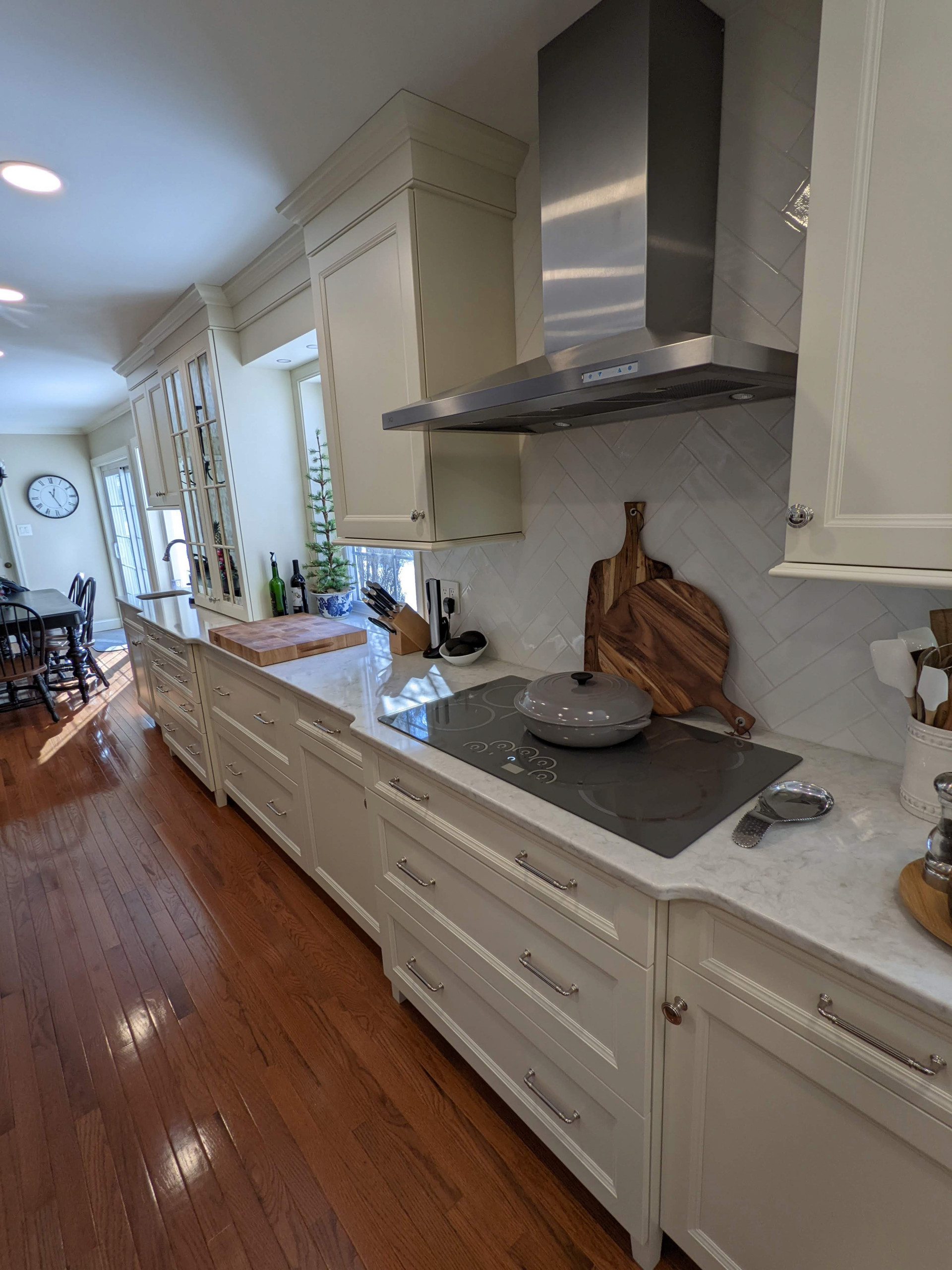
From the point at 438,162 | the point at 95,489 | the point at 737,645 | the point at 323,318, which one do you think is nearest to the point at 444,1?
the point at 438,162

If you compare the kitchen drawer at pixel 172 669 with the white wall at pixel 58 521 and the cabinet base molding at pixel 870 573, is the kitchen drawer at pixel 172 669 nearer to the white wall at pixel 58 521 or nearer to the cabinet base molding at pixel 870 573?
the cabinet base molding at pixel 870 573

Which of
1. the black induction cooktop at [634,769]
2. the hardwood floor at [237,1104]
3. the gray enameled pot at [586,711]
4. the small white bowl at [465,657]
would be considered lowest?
the hardwood floor at [237,1104]

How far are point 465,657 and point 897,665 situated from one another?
1.27m

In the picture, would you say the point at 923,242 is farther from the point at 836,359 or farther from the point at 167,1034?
the point at 167,1034

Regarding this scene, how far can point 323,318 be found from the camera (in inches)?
77.7

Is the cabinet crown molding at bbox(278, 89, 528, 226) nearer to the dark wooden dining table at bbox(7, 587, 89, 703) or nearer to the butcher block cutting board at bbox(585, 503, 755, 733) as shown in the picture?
the butcher block cutting board at bbox(585, 503, 755, 733)

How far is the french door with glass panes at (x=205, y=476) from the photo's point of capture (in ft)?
9.66

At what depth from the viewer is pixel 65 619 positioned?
4598mm

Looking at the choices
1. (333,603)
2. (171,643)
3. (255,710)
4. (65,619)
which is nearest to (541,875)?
(255,710)

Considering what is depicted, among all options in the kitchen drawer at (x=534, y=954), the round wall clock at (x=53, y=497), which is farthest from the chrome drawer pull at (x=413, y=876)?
the round wall clock at (x=53, y=497)

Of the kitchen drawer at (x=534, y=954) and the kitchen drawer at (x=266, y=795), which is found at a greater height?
the kitchen drawer at (x=534, y=954)

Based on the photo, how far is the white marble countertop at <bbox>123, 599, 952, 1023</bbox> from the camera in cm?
75

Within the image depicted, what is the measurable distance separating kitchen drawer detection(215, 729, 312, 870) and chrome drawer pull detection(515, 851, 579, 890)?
1199 millimetres

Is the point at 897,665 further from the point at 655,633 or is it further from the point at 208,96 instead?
the point at 208,96
